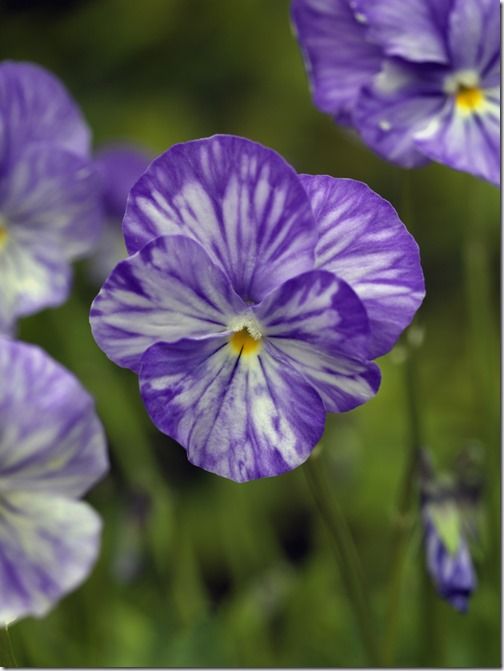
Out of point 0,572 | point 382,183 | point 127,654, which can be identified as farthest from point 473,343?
point 382,183

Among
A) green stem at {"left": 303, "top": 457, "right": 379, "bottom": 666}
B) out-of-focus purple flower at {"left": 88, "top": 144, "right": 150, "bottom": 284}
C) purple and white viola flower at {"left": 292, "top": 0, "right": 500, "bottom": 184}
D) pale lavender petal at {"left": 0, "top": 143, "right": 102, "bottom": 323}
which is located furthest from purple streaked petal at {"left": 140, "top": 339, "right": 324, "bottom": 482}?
out-of-focus purple flower at {"left": 88, "top": 144, "right": 150, "bottom": 284}

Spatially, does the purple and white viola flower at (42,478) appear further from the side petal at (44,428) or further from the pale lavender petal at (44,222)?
the pale lavender petal at (44,222)

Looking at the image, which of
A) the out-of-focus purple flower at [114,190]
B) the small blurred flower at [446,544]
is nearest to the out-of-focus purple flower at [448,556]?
the small blurred flower at [446,544]

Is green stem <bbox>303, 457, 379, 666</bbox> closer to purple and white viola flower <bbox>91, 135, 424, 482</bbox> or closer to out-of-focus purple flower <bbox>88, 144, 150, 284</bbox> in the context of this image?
purple and white viola flower <bbox>91, 135, 424, 482</bbox>

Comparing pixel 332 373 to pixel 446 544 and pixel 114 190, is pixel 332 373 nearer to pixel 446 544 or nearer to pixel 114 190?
pixel 446 544

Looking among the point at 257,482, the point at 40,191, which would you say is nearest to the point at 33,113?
the point at 40,191

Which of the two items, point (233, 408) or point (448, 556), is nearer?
point (233, 408)

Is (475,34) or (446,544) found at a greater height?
(475,34)
